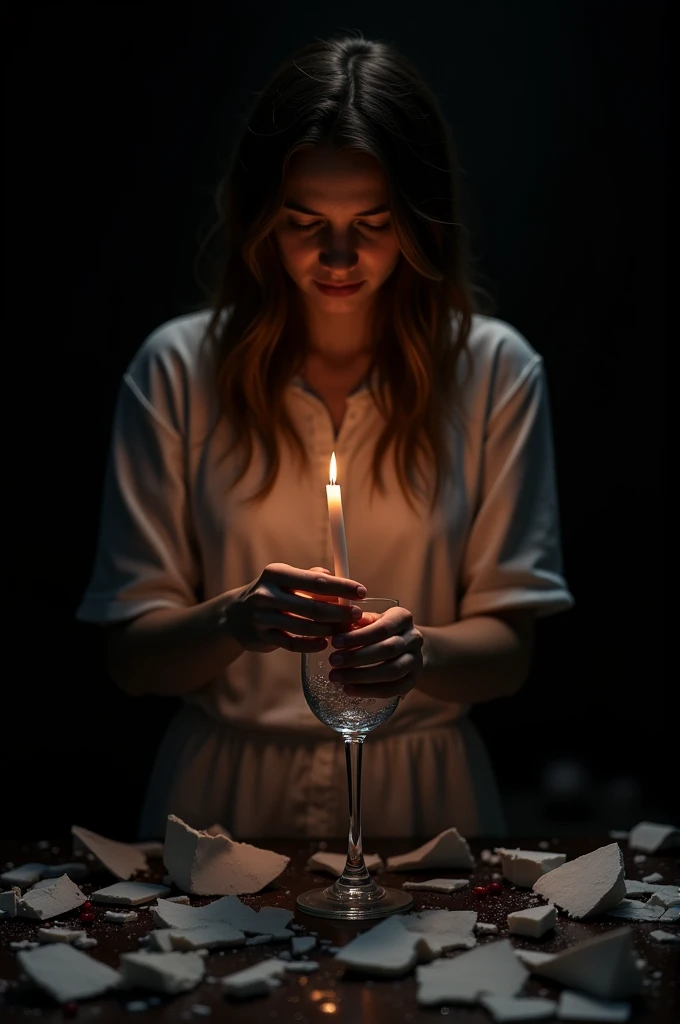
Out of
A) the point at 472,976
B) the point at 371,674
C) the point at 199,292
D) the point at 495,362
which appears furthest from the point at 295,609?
the point at 199,292

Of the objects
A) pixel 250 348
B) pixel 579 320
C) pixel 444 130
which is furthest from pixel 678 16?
pixel 250 348

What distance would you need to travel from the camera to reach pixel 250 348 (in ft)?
6.55

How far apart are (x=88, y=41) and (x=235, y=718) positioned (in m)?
1.75

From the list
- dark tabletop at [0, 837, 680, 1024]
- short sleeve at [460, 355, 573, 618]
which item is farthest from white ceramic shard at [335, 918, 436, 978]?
short sleeve at [460, 355, 573, 618]

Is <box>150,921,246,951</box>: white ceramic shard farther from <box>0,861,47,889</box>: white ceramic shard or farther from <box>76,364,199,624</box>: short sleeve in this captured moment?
<box>76,364,199,624</box>: short sleeve

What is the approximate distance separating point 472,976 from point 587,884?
0.27 metres

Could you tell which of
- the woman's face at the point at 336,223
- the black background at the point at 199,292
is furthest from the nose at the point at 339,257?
the black background at the point at 199,292

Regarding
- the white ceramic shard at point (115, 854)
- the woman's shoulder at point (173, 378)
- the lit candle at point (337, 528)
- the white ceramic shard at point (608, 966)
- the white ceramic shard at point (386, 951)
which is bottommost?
the white ceramic shard at point (115, 854)

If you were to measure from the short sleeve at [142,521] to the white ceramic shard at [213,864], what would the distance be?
0.47 meters

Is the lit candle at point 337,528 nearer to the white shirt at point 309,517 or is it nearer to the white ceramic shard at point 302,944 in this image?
the white ceramic shard at point 302,944

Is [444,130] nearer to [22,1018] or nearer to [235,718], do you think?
[235,718]

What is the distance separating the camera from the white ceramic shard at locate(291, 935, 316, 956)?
1.32m

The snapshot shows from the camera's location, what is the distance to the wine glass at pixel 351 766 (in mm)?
1435

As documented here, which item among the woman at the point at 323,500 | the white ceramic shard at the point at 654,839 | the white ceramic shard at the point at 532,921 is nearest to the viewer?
the white ceramic shard at the point at 532,921
